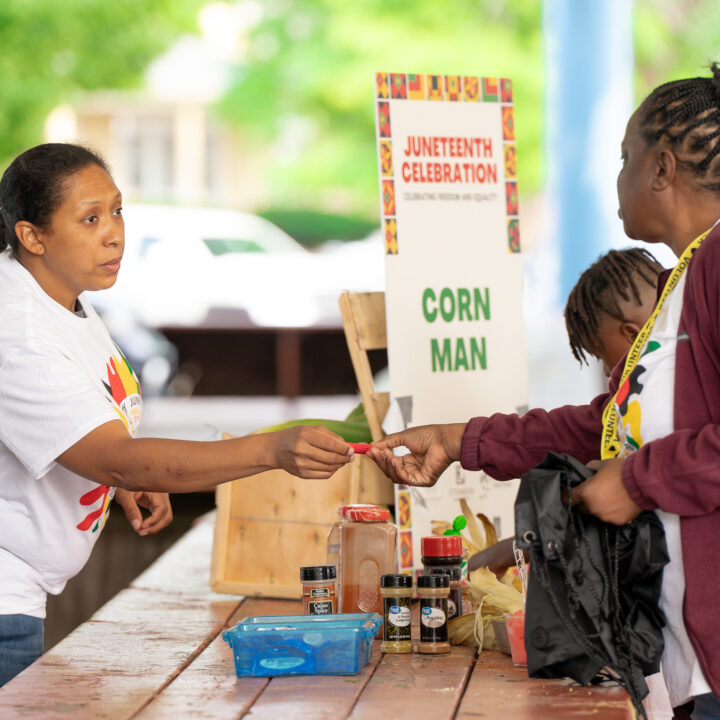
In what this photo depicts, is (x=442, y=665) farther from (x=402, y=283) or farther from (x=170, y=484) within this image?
(x=402, y=283)

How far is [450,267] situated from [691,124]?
59.4 inches

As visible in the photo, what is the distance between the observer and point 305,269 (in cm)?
1240

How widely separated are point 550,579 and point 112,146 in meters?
19.2

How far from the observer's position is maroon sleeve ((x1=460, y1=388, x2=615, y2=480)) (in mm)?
2574

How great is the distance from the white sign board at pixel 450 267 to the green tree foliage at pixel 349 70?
11069mm

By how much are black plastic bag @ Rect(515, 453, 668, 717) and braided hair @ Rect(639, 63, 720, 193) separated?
2.09 ft

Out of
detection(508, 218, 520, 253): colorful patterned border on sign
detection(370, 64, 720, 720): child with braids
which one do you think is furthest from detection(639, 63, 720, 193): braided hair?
detection(508, 218, 520, 253): colorful patterned border on sign

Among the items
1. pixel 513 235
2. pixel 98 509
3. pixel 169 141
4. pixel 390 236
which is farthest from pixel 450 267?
pixel 169 141

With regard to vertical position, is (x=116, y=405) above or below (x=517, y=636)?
above

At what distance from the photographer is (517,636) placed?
2371mm

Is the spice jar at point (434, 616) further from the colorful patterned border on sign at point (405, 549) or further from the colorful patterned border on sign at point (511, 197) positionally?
the colorful patterned border on sign at point (511, 197)

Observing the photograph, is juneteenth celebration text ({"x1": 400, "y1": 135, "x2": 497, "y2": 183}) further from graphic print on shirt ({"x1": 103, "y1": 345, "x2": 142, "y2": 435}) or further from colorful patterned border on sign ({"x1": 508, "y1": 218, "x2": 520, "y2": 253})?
graphic print on shirt ({"x1": 103, "y1": 345, "x2": 142, "y2": 435})

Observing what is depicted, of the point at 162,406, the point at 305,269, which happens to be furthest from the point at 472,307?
the point at 305,269

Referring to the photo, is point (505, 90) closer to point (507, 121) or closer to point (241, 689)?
point (507, 121)
